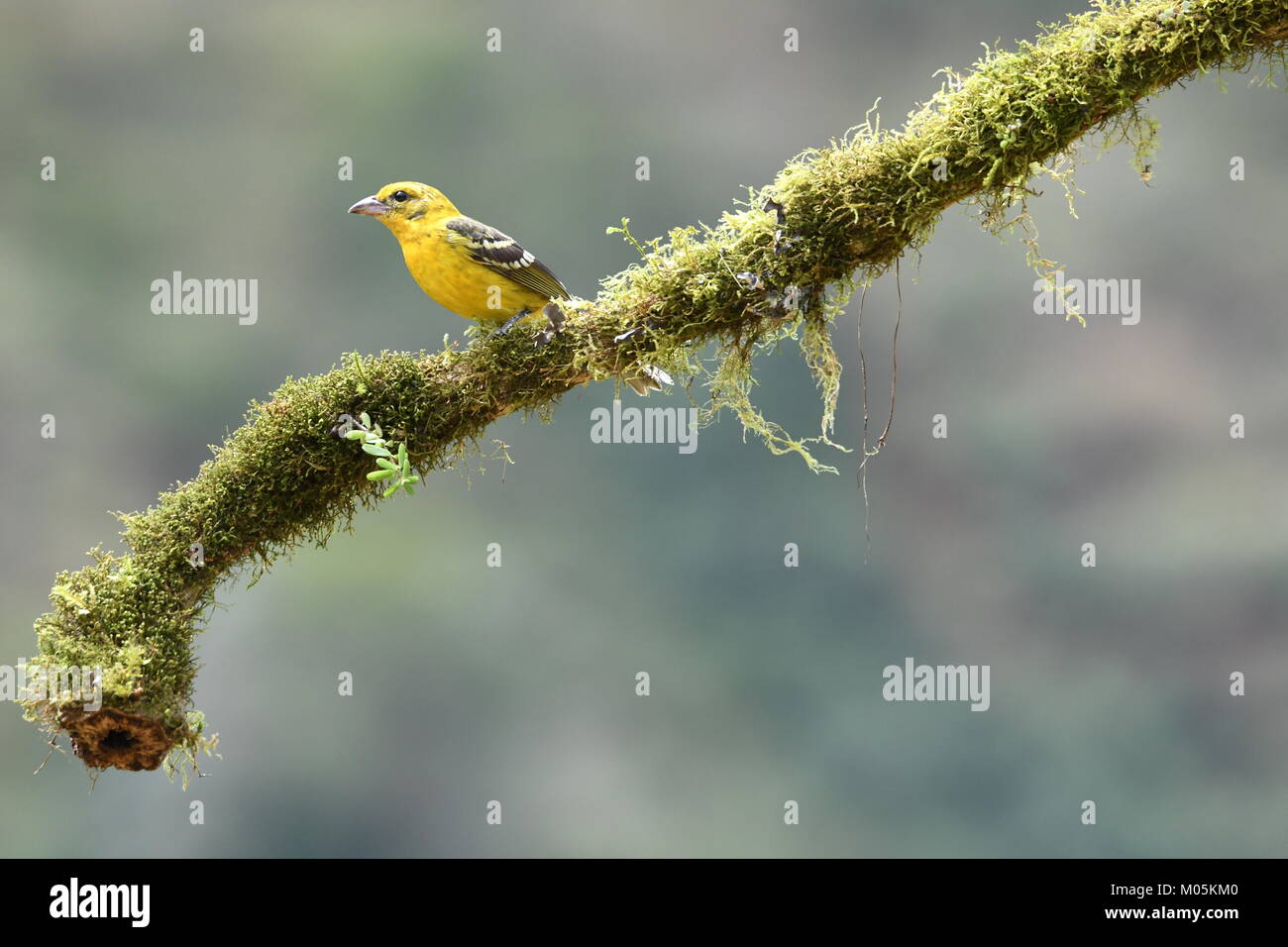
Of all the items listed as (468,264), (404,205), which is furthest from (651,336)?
(404,205)

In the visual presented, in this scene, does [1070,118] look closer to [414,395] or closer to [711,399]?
[711,399]

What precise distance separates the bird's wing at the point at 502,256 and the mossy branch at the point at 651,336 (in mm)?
222

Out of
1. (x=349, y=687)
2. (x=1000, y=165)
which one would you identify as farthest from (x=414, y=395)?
(x=349, y=687)

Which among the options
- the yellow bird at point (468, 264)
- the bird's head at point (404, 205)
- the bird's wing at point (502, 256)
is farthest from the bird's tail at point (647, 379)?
the bird's head at point (404, 205)

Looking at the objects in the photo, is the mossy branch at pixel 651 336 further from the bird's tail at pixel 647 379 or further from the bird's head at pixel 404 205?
the bird's head at pixel 404 205

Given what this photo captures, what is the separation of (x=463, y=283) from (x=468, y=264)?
0.19 ft

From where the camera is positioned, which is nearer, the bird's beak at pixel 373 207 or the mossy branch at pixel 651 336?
the mossy branch at pixel 651 336

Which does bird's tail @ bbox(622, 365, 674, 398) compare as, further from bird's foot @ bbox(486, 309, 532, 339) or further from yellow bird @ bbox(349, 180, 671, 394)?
bird's foot @ bbox(486, 309, 532, 339)

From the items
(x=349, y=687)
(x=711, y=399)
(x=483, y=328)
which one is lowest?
(x=349, y=687)

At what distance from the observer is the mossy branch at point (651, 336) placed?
3.06 meters

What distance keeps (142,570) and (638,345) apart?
57.9 inches

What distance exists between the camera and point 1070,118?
309cm

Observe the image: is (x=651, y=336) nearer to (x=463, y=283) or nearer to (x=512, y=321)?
(x=512, y=321)

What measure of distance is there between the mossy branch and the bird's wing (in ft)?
0.73
